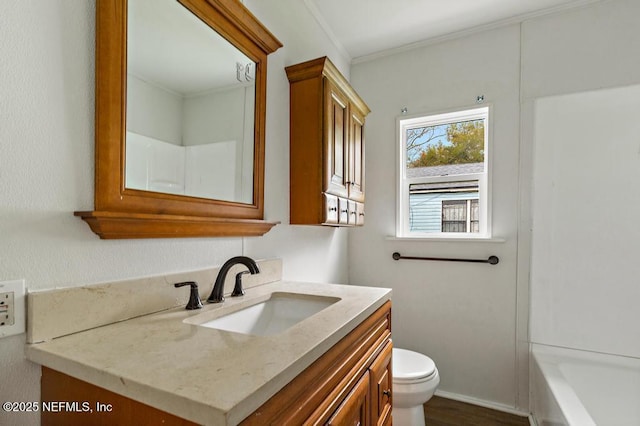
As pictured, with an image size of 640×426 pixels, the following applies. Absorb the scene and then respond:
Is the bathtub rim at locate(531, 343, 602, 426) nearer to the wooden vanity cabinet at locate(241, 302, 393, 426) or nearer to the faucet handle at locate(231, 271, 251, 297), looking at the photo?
the wooden vanity cabinet at locate(241, 302, 393, 426)

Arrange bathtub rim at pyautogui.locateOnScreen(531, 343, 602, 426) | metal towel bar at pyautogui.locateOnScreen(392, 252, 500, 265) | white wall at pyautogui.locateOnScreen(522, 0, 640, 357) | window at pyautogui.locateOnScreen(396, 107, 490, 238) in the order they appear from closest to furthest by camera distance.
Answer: bathtub rim at pyautogui.locateOnScreen(531, 343, 602, 426)
white wall at pyautogui.locateOnScreen(522, 0, 640, 357)
metal towel bar at pyautogui.locateOnScreen(392, 252, 500, 265)
window at pyautogui.locateOnScreen(396, 107, 490, 238)

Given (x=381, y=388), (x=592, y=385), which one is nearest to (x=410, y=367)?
(x=381, y=388)

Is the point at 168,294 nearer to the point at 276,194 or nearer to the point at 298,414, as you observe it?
the point at 298,414

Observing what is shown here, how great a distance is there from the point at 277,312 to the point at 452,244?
149 centimetres

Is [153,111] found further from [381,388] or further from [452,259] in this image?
[452,259]

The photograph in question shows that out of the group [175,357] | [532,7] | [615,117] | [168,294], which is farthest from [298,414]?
[532,7]

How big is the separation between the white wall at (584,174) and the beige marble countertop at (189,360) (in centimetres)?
182

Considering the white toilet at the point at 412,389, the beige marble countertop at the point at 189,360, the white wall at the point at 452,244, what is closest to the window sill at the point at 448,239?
the white wall at the point at 452,244

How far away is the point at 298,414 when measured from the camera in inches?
26.7

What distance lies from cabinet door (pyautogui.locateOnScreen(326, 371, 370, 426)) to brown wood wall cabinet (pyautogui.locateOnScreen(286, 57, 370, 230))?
80 cm

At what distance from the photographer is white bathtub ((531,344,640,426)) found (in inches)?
67.7

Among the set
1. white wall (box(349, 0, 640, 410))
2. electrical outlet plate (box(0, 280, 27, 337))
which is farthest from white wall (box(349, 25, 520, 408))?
electrical outlet plate (box(0, 280, 27, 337))

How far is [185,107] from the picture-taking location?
114 centimetres

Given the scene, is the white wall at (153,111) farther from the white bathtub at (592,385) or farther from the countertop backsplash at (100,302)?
the white bathtub at (592,385)
